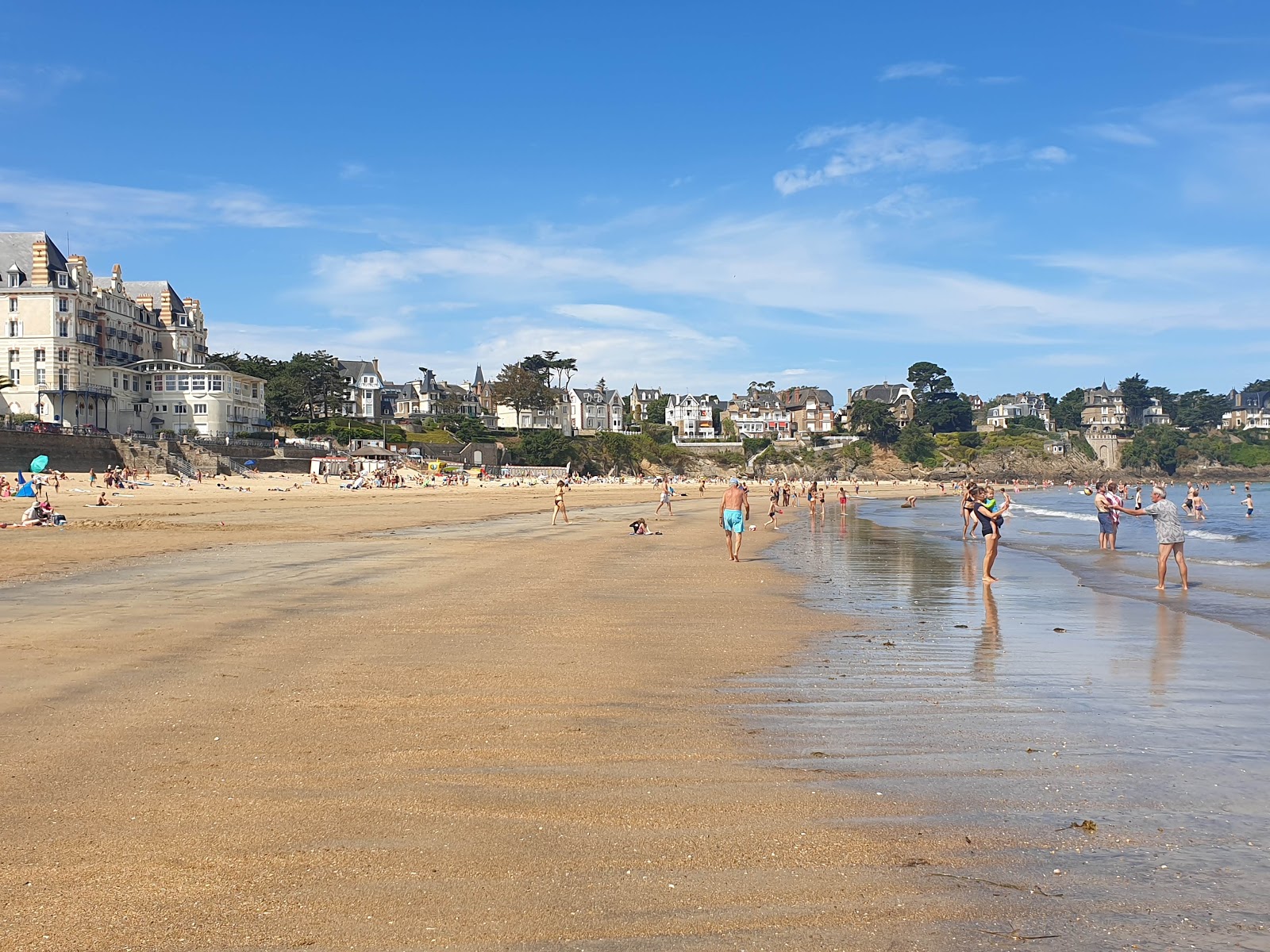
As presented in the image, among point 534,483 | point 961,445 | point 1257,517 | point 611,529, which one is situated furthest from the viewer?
point 961,445

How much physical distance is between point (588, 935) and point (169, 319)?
292 feet

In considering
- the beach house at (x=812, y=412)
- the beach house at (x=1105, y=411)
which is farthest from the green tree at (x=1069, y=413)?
the beach house at (x=812, y=412)

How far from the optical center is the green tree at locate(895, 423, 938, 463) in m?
134

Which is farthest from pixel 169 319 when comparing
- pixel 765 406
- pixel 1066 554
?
pixel 765 406

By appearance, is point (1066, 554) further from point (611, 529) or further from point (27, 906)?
point (27, 906)

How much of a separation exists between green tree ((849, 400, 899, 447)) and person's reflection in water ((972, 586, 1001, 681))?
419 feet

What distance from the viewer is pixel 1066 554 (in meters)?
22.3

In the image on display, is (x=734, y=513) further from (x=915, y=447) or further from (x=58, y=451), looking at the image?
(x=915, y=447)

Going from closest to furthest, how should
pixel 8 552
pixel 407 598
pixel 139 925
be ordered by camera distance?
pixel 139 925
pixel 407 598
pixel 8 552

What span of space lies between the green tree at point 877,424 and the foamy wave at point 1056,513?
8240 cm

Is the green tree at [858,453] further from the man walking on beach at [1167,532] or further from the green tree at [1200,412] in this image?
the man walking on beach at [1167,532]

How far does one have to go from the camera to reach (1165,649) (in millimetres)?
9227

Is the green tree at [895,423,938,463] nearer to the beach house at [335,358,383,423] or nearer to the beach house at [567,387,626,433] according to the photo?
the beach house at [567,387,626,433]

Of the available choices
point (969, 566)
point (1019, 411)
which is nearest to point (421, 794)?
point (969, 566)
